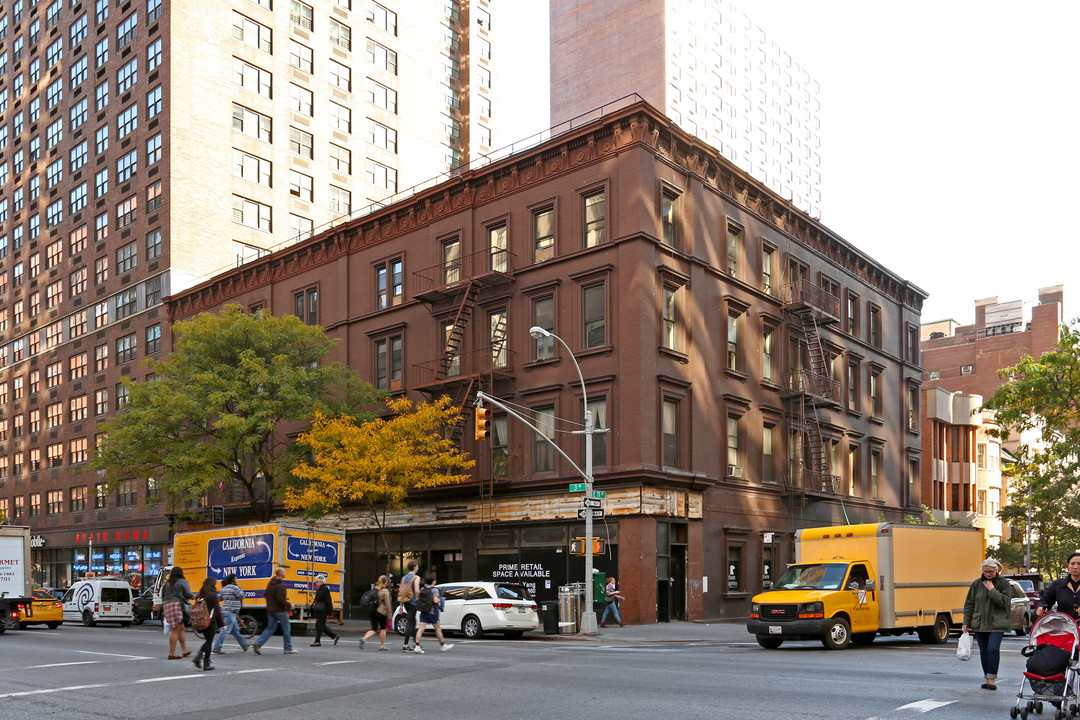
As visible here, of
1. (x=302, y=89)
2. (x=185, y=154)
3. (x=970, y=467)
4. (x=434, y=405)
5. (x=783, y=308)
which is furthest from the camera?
(x=970, y=467)

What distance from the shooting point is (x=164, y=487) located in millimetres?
38500

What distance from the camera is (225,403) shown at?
37.5 metres

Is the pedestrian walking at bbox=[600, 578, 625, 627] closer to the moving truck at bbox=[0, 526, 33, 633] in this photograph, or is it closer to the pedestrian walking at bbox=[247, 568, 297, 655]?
the pedestrian walking at bbox=[247, 568, 297, 655]

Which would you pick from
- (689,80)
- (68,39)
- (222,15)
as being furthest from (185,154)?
(689,80)

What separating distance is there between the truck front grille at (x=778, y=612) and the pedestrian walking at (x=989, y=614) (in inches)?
333

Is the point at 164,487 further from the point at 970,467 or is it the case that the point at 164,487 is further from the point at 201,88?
the point at 970,467

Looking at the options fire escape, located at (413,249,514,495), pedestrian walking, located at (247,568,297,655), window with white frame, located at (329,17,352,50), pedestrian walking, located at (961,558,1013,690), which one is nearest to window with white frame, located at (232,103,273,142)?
window with white frame, located at (329,17,352,50)

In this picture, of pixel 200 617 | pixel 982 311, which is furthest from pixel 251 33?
pixel 982 311

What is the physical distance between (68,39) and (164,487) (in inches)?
1797

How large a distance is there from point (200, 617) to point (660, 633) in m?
14.6

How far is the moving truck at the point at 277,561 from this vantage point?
30.0 meters

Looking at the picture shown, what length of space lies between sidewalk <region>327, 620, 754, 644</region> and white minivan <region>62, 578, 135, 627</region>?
10.9 metres

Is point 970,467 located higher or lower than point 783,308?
lower

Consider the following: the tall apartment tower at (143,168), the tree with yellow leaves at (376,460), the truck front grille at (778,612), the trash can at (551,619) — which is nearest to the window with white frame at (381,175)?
the tall apartment tower at (143,168)
